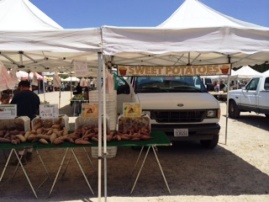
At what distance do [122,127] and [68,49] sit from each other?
183 cm

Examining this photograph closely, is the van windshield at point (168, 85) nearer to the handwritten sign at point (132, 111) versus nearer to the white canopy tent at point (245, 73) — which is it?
the handwritten sign at point (132, 111)

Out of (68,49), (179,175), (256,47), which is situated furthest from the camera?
(179,175)

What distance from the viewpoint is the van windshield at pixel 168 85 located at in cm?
748

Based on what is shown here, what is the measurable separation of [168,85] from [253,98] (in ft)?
20.7

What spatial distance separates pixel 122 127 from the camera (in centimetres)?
532

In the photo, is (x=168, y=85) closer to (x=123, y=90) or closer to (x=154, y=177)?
(x=123, y=90)

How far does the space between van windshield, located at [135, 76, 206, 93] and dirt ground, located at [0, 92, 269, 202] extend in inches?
59.3

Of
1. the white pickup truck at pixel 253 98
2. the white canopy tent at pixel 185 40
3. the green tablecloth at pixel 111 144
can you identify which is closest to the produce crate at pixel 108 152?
the green tablecloth at pixel 111 144

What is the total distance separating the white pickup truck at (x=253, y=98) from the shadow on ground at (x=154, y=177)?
5289 millimetres

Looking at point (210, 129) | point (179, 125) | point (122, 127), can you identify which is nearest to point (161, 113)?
point (179, 125)

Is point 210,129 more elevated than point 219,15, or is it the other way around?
point 219,15

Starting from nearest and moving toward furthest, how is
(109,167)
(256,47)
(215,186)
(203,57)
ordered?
(256,47)
(215,186)
(109,167)
(203,57)

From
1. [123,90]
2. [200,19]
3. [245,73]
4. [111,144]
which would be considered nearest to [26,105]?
[111,144]

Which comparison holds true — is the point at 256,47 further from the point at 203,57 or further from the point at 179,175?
the point at 203,57
